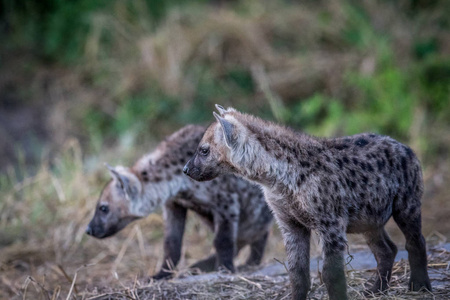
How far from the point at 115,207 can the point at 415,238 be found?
2727 mm

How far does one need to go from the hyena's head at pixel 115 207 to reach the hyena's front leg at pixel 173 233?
0.27m

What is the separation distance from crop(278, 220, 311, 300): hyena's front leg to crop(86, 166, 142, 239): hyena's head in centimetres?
199

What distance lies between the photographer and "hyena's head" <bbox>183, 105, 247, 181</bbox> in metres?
3.91

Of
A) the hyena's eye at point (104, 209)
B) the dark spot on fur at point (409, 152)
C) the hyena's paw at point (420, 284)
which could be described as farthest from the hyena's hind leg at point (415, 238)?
the hyena's eye at point (104, 209)

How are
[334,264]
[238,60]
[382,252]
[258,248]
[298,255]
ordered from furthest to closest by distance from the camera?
1. [238,60]
2. [258,248]
3. [382,252]
4. [298,255]
5. [334,264]

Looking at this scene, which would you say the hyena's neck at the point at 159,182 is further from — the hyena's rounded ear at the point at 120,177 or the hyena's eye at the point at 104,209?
the hyena's eye at the point at 104,209

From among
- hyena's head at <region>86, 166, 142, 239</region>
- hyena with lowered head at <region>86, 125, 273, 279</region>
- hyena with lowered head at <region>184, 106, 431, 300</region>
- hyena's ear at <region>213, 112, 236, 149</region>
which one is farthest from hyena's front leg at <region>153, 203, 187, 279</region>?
hyena's ear at <region>213, 112, 236, 149</region>

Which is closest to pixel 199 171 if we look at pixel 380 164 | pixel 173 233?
pixel 380 164

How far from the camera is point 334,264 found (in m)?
3.73

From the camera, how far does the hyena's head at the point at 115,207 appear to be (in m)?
5.63

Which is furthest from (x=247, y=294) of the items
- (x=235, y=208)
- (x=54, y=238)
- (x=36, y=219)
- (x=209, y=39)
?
(x=209, y=39)

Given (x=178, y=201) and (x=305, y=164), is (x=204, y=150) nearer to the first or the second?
(x=305, y=164)

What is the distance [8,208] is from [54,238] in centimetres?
72

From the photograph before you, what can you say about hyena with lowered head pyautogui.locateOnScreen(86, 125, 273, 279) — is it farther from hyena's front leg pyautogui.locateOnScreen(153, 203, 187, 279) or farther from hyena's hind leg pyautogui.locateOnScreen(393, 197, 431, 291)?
hyena's hind leg pyautogui.locateOnScreen(393, 197, 431, 291)
